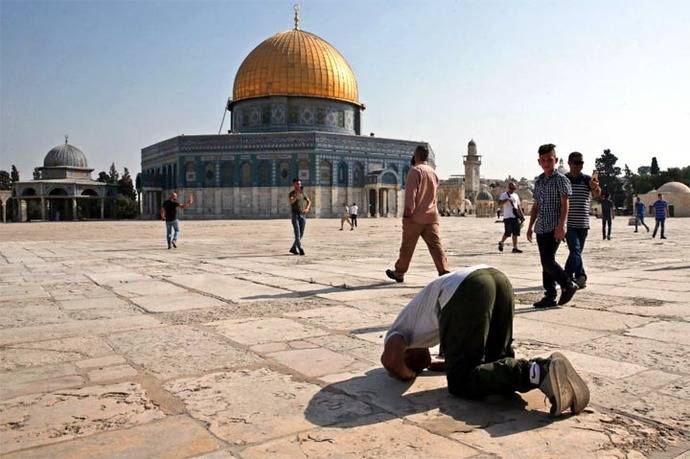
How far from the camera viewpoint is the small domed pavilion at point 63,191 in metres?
49.9

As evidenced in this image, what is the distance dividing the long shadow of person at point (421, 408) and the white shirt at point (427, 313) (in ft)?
0.73

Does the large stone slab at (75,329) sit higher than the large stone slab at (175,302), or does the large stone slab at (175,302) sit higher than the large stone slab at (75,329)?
the large stone slab at (75,329)

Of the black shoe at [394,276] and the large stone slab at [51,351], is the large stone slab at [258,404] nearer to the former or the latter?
the large stone slab at [51,351]

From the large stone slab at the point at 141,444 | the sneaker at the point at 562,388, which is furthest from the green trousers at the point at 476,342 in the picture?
the large stone slab at the point at 141,444

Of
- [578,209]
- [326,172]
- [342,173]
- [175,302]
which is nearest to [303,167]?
[326,172]

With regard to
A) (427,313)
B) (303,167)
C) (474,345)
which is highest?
(303,167)

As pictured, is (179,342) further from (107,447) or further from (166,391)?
(107,447)

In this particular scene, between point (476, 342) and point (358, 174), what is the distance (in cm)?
4168

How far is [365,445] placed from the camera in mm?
2113

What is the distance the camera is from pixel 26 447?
2.11 m

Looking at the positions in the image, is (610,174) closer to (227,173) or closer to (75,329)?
(227,173)

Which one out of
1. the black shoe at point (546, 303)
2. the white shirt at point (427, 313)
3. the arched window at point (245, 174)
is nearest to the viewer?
the white shirt at point (427, 313)

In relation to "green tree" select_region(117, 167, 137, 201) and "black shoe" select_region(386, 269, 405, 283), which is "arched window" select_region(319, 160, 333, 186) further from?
"black shoe" select_region(386, 269, 405, 283)

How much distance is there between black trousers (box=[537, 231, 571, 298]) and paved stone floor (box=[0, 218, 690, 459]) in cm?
27
